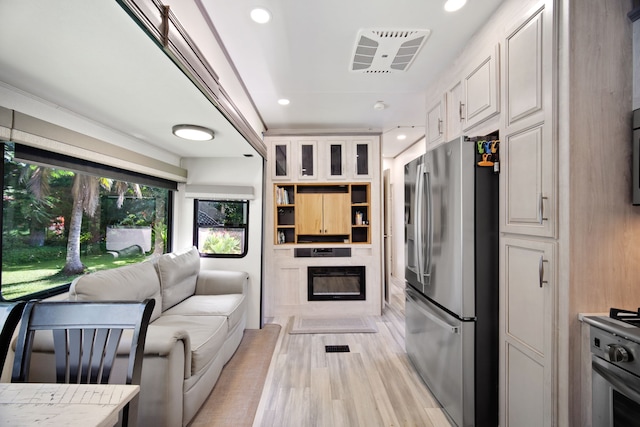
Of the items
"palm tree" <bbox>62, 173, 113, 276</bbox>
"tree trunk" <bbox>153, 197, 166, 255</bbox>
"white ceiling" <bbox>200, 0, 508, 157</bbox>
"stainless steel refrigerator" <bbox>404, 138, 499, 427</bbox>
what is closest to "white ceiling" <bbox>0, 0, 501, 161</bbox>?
"white ceiling" <bbox>200, 0, 508, 157</bbox>

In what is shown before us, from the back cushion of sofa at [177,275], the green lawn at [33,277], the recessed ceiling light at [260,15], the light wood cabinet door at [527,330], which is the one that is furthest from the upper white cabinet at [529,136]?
the green lawn at [33,277]

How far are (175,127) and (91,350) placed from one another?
1.73 m

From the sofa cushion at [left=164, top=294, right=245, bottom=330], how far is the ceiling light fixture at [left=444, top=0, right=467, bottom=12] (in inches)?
114

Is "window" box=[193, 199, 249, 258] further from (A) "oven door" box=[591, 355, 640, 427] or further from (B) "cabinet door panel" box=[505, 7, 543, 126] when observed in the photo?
(A) "oven door" box=[591, 355, 640, 427]

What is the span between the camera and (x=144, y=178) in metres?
2.85

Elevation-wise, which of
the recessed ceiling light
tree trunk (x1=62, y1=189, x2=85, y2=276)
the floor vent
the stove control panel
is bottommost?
the floor vent

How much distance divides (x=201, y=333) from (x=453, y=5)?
2819 millimetres

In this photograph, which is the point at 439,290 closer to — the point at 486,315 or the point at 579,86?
the point at 486,315

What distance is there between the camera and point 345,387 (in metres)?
2.23

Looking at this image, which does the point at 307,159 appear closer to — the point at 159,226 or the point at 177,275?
the point at 159,226

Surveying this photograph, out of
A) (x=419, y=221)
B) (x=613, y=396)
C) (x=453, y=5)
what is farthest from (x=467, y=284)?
(x=453, y=5)

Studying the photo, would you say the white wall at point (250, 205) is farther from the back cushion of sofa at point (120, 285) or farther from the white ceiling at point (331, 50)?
the back cushion of sofa at point (120, 285)

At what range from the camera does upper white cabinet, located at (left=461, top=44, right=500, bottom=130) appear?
1.67 m

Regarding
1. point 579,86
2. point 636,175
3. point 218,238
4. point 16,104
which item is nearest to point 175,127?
point 16,104
